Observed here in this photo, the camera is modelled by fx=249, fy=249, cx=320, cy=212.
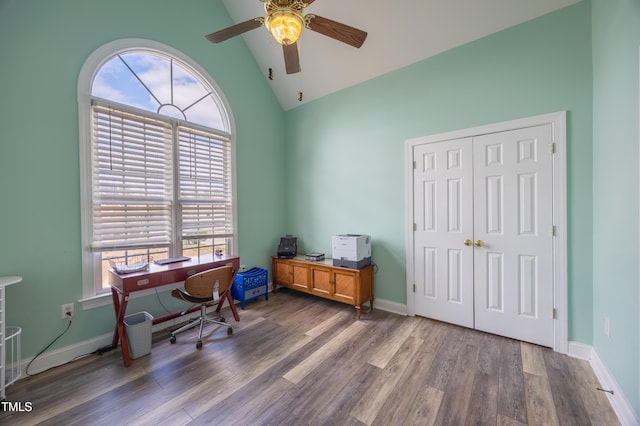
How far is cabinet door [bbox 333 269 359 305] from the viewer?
9.84 ft

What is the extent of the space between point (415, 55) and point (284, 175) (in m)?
2.49

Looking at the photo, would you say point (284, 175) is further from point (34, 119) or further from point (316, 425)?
point (316, 425)

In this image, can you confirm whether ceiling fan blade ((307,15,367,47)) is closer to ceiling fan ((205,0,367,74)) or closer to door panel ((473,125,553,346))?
ceiling fan ((205,0,367,74))

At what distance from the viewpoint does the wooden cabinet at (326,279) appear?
300 cm

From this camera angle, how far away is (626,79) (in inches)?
60.8

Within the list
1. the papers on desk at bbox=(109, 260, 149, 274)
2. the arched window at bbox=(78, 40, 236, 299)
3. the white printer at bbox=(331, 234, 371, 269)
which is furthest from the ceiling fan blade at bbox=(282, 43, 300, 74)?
the papers on desk at bbox=(109, 260, 149, 274)

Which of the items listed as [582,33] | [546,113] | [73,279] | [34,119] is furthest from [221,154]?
[582,33]

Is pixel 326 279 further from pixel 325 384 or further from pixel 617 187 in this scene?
pixel 617 187

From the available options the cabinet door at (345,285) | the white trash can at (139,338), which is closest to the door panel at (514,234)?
the cabinet door at (345,285)

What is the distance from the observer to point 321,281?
10.9 feet

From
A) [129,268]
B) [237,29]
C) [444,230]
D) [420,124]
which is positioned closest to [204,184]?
[129,268]

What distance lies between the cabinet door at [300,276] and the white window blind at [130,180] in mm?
1634

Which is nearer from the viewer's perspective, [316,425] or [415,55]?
[316,425]

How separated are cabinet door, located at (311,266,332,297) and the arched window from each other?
1.19 meters
